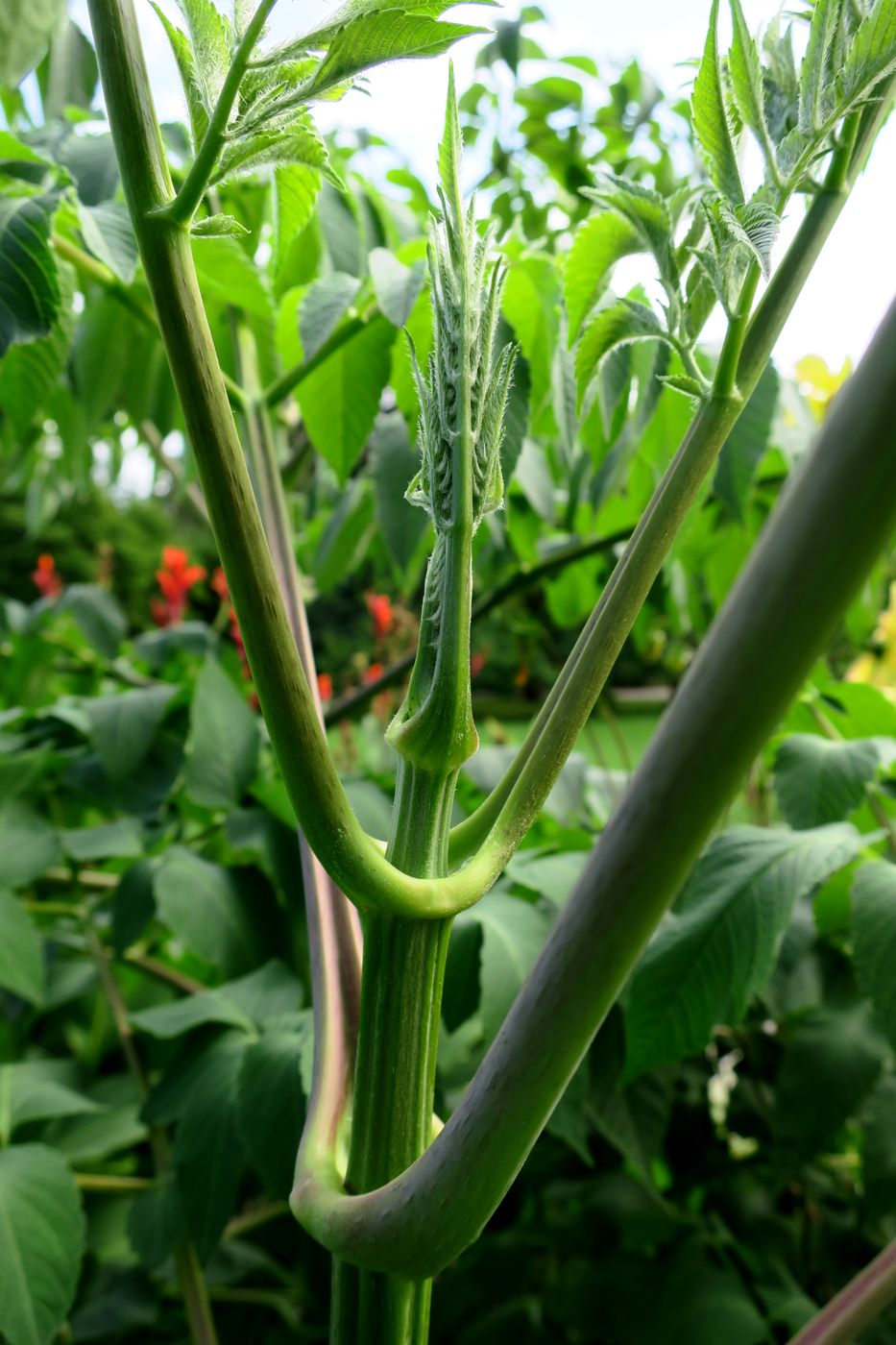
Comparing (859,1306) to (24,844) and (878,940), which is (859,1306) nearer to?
(878,940)

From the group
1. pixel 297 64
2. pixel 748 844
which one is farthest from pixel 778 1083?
pixel 297 64

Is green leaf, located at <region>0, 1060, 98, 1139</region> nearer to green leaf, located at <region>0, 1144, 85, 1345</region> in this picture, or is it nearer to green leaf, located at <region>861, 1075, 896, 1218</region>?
green leaf, located at <region>0, 1144, 85, 1345</region>

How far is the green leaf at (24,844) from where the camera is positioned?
0.69 metres

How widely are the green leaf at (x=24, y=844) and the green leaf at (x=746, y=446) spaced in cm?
48

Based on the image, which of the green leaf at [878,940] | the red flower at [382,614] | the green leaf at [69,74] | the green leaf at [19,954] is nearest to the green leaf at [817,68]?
the green leaf at [878,940]

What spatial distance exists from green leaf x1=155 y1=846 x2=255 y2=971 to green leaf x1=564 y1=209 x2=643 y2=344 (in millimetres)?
414

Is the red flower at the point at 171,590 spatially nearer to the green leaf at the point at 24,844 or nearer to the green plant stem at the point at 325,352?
the green leaf at the point at 24,844

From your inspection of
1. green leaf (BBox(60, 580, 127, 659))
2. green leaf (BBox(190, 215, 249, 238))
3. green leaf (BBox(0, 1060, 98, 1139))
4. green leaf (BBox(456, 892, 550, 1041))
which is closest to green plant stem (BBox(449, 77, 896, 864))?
green leaf (BBox(190, 215, 249, 238))

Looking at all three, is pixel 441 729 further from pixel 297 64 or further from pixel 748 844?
pixel 748 844

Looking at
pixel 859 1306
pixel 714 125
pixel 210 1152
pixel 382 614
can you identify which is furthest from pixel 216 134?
pixel 382 614

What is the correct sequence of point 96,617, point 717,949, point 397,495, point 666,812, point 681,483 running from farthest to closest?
1. point 96,617
2. point 397,495
3. point 717,949
4. point 681,483
5. point 666,812

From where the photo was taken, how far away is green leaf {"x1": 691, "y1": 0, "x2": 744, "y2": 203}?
0.26 metres

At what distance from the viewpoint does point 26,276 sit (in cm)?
39

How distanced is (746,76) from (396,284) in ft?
0.74
